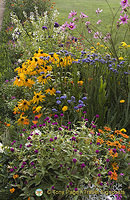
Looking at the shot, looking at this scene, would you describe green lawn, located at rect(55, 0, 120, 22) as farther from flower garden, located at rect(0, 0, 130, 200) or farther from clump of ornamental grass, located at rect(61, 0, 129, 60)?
flower garden, located at rect(0, 0, 130, 200)

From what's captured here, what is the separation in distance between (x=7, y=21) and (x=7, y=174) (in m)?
7.31

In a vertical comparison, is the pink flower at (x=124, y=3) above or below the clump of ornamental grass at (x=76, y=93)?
above

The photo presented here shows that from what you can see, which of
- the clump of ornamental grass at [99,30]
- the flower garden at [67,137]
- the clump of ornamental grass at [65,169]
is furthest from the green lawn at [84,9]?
the clump of ornamental grass at [65,169]

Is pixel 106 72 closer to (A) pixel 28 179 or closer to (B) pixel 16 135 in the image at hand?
(B) pixel 16 135

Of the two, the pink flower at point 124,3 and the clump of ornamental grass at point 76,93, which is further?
the pink flower at point 124,3

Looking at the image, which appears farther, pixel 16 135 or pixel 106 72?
pixel 106 72

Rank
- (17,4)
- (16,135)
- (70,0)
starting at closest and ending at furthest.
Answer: (16,135)
(17,4)
(70,0)

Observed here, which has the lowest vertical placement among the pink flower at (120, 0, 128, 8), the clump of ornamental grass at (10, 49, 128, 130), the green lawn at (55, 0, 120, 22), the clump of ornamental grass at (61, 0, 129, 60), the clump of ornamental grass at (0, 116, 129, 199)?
the clump of ornamental grass at (0, 116, 129, 199)

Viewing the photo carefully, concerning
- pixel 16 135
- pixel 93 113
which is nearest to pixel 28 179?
pixel 16 135

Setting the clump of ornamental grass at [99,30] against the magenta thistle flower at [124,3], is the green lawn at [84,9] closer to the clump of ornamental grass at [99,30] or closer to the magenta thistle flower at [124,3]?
the clump of ornamental grass at [99,30]

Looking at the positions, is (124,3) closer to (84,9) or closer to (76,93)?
(76,93)

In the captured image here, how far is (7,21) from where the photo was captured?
27.0ft

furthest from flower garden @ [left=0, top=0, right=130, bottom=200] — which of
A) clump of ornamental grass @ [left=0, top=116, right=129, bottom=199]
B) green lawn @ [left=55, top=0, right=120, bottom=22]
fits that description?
green lawn @ [left=55, top=0, right=120, bottom=22]

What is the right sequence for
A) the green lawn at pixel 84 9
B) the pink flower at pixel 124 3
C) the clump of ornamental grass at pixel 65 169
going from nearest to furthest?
the clump of ornamental grass at pixel 65 169, the pink flower at pixel 124 3, the green lawn at pixel 84 9
